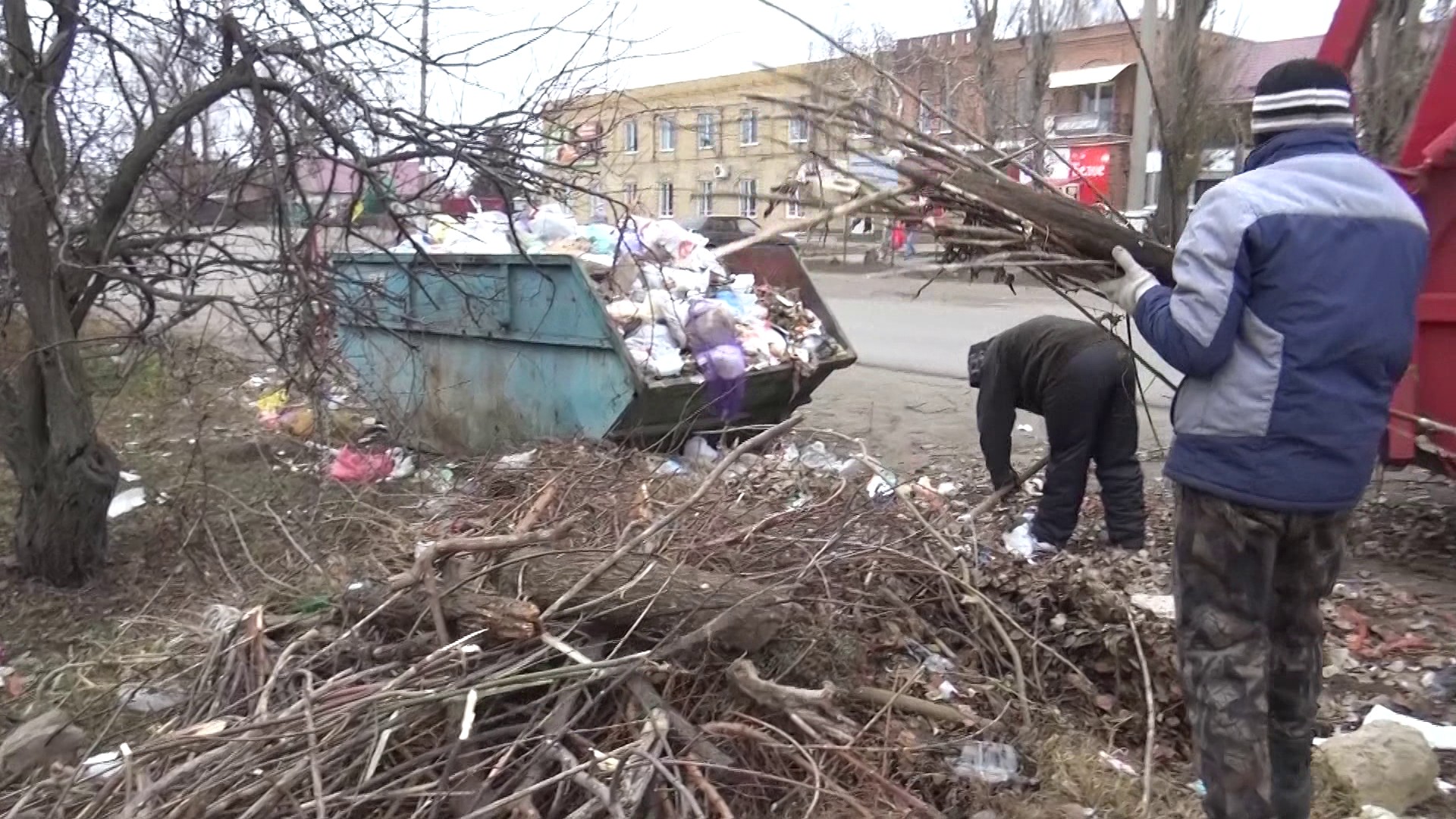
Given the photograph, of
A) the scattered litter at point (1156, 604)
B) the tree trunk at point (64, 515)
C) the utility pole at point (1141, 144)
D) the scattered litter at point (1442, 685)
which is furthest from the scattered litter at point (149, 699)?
the utility pole at point (1141, 144)

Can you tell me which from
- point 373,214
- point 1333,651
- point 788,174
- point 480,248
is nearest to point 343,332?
point 480,248

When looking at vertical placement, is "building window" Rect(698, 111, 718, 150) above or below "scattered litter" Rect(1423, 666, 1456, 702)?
above

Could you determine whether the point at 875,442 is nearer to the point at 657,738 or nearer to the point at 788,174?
the point at 788,174

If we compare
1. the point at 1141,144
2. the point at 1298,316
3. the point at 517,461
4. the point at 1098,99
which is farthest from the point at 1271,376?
the point at 1098,99

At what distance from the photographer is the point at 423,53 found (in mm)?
4820

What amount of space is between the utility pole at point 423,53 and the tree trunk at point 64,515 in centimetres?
201

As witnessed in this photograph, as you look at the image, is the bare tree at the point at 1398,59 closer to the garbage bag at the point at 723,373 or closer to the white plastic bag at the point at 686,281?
the garbage bag at the point at 723,373

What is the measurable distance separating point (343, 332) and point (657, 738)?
5230 mm

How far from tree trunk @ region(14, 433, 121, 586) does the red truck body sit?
205 inches

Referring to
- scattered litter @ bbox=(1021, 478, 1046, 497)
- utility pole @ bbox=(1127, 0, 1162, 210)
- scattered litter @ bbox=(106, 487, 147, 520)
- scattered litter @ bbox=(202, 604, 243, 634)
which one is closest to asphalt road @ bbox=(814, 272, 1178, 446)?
scattered litter @ bbox=(1021, 478, 1046, 497)

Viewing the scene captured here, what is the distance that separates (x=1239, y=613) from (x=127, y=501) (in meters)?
5.54

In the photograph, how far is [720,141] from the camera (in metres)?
6.17

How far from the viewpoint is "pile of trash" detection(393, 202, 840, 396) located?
6301mm

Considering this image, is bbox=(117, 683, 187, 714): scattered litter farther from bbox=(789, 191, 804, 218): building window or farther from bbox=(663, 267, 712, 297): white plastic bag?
bbox=(663, 267, 712, 297): white plastic bag
